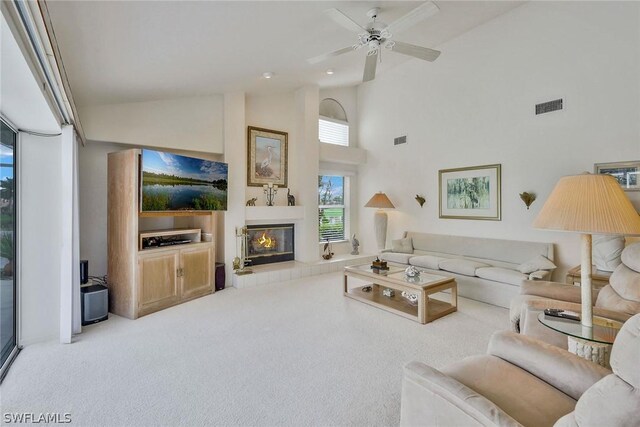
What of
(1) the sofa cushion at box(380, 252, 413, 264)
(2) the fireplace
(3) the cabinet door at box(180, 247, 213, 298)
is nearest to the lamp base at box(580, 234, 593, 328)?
(1) the sofa cushion at box(380, 252, 413, 264)

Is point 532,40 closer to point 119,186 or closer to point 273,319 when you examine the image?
point 273,319

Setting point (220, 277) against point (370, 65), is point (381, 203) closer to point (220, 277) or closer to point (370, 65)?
point (370, 65)

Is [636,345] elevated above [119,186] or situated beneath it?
situated beneath

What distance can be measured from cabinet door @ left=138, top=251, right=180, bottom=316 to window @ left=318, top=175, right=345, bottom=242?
3.23 meters

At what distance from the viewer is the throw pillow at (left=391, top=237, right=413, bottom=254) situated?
5.61 m

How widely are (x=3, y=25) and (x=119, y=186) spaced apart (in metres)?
2.77

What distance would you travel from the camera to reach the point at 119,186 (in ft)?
12.4

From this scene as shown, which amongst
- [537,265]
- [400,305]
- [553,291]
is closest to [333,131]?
[400,305]

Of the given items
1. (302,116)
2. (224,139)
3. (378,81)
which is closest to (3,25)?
(224,139)

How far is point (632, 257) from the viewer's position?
2348 millimetres

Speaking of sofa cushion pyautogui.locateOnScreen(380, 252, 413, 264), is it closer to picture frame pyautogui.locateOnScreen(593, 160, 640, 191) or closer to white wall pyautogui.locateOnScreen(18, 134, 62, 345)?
picture frame pyautogui.locateOnScreen(593, 160, 640, 191)

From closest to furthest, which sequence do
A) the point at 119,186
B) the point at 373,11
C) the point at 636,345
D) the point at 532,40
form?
the point at 636,345, the point at 373,11, the point at 119,186, the point at 532,40

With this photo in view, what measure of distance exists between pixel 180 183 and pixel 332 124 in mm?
3833

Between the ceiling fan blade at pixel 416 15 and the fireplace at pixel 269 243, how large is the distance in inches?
156
